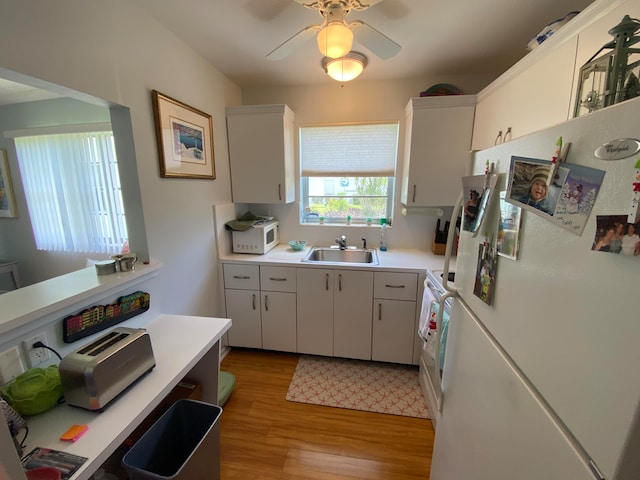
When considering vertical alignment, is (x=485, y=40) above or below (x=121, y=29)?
above

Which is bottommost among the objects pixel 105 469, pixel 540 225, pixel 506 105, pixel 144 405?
pixel 105 469

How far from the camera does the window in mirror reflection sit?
260 centimetres

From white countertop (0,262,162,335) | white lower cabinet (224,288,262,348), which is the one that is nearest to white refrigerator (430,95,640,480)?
white countertop (0,262,162,335)

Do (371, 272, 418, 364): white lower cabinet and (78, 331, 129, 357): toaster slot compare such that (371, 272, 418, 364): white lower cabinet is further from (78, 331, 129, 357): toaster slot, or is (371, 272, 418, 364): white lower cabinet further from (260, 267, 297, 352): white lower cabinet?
(78, 331, 129, 357): toaster slot

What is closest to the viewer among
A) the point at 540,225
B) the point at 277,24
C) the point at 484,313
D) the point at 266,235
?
the point at 540,225

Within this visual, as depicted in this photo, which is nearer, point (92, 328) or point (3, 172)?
point (92, 328)

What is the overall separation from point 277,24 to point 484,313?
191 cm

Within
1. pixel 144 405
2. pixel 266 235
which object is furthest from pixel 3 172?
pixel 144 405

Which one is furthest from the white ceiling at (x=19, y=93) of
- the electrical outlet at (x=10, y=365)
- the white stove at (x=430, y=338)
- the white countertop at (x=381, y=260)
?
the white stove at (x=430, y=338)

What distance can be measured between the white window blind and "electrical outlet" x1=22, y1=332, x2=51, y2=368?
88.2 inches

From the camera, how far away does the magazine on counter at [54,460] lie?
0.71m

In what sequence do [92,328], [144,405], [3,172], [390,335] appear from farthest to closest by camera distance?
[3,172], [390,335], [92,328], [144,405]

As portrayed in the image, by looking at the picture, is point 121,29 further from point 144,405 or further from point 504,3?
point 504,3

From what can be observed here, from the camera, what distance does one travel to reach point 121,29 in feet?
4.49
